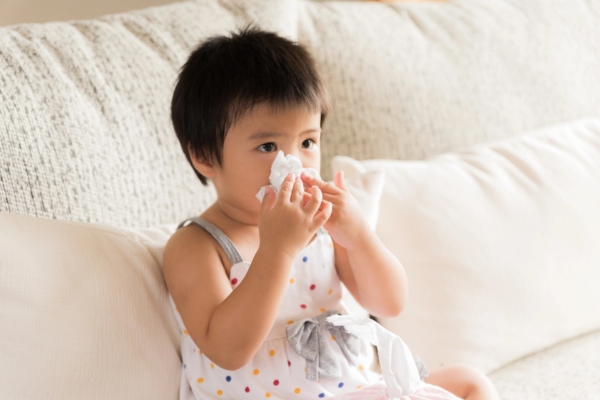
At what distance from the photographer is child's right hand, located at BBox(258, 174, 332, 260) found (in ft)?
3.00

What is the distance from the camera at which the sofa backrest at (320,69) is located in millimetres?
1044

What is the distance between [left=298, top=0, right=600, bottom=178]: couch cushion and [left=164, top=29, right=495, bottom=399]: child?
429 mm

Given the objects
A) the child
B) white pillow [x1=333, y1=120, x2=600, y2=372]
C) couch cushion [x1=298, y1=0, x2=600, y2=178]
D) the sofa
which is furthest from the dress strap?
couch cushion [x1=298, y1=0, x2=600, y2=178]

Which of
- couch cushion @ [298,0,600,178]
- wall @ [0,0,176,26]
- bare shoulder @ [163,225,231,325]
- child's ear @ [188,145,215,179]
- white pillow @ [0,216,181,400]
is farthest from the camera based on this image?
wall @ [0,0,176,26]

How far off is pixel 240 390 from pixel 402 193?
0.52 metres

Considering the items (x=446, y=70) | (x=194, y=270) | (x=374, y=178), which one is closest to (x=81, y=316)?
(x=194, y=270)

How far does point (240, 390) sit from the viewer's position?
99 centimetres

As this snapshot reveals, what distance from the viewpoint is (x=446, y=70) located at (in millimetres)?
1580

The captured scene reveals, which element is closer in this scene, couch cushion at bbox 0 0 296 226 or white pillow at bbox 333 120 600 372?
couch cushion at bbox 0 0 296 226

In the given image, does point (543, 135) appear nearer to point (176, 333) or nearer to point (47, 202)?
point (176, 333)

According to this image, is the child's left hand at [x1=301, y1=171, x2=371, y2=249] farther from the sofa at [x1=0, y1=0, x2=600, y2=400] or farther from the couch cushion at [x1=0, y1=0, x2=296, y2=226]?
the couch cushion at [x1=0, y1=0, x2=296, y2=226]

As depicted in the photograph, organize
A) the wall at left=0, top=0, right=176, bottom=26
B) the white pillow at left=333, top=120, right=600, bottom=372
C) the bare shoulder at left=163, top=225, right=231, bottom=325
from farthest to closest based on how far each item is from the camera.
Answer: the wall at left=0, top=0, right=176, bottom=26, the white pillow at left=333, top=120, right=600, bottom=372, the bare shoulder at left=163, top=225, right=231, bottom=325

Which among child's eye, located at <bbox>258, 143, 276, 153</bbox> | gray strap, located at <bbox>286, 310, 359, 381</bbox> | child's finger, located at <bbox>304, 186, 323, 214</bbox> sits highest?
child's eye, located at <bbox>258, 143, 276, 153</bbox>

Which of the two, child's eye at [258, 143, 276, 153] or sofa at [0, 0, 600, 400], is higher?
child's eye at [258, 143, 276, 153]
